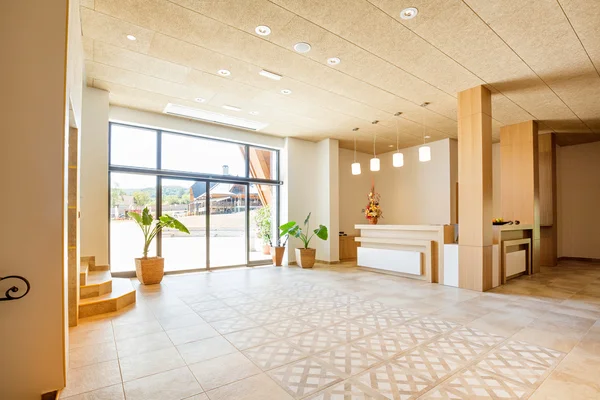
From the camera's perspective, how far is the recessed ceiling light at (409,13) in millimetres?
3215

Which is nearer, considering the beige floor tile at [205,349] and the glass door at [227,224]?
the beige floor tile at [205,349]

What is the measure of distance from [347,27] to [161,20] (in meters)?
2.10

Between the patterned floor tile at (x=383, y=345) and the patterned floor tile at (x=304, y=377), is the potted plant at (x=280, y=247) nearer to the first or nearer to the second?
the patterned floor tile at (x=383, y=345)

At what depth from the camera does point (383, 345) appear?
2.85 meters

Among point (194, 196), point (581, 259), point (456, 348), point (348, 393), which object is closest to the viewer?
point (348, 393)

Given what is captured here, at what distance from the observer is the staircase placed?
377 centimetres

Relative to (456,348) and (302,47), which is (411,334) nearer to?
(456,348)

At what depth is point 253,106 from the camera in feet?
20.0

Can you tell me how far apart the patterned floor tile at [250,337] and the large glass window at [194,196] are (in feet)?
13.4

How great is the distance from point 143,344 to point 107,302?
139cm

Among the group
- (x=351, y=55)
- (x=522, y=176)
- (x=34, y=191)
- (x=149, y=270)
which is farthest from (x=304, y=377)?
(x=522, y=176)

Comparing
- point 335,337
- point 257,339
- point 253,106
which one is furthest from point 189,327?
point 253,106

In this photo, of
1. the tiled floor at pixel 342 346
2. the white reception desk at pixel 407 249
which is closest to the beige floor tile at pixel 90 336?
the tiled floor at pixel 342 346

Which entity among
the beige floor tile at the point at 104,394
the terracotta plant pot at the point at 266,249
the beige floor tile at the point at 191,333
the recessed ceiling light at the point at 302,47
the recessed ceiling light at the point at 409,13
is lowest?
the beige floor tile at the point at 191,333
